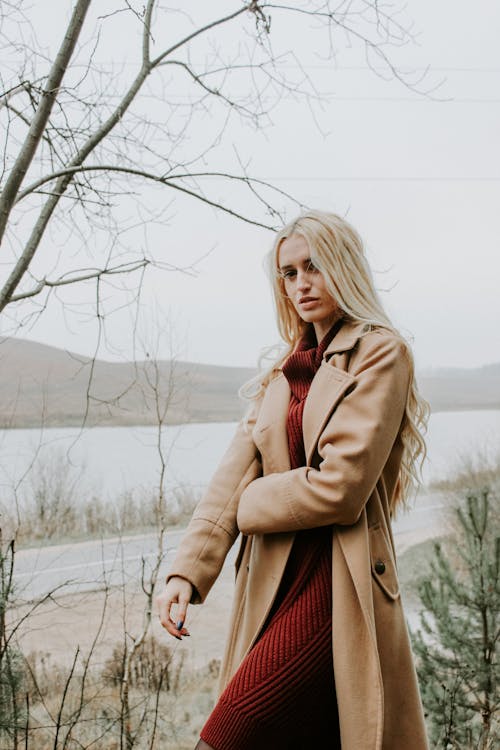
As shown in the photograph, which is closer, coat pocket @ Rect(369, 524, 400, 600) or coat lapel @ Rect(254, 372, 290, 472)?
coat pocket @ Rect(369, 524, 400, 600)

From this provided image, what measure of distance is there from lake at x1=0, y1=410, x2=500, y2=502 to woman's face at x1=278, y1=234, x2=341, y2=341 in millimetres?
418

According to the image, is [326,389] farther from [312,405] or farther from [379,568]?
[379,568]

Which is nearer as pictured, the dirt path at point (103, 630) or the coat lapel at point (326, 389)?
the coat lapel at point (326, 389)

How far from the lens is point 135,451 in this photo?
1242cm

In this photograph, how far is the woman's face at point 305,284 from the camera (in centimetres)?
158

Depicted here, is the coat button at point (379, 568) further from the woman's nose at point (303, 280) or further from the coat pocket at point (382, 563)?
the woman's nose at point (303, 280)

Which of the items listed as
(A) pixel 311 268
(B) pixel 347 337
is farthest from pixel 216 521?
(A) pixel 311 268

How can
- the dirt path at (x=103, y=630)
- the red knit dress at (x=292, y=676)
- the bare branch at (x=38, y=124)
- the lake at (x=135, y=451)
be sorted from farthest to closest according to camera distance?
the dirt path at (x=103, y=630) < the lake at (x=135, y=451) < the bare branch at (x=38, y=124) < the red knit dress at (x=292, y=676)

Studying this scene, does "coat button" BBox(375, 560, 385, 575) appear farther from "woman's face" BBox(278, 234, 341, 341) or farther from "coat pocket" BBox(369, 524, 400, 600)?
"woman's face" BBox(278, 234, 341, 341)

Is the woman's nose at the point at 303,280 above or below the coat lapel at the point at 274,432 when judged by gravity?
above

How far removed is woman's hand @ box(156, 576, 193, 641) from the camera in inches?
55.0

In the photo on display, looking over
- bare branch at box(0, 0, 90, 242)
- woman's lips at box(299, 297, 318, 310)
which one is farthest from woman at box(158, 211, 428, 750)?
bare branch at box(0, 0, 90, 242)

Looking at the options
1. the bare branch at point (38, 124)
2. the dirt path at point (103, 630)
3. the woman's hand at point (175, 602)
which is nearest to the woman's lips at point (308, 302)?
the woman's hand at point (175, 602)

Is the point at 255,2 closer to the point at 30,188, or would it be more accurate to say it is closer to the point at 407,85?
the point at 407,85
